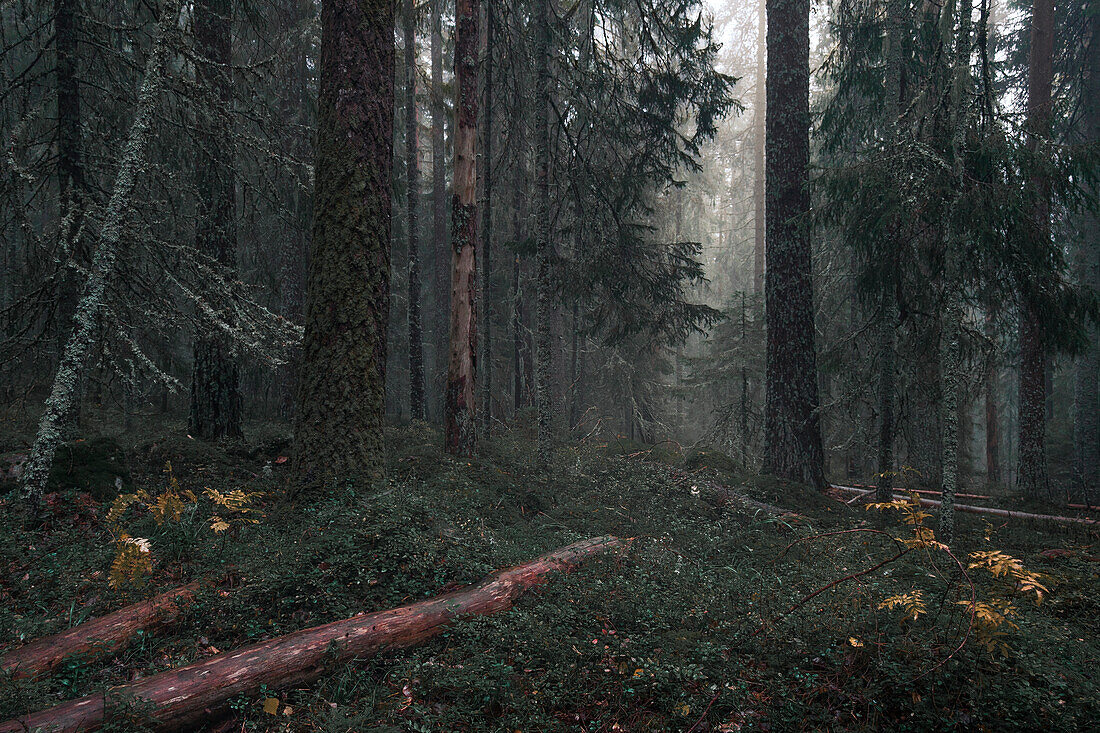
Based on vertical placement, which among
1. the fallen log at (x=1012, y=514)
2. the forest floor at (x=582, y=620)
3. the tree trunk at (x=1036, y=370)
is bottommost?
the fallen log at (x=1012, y=514)

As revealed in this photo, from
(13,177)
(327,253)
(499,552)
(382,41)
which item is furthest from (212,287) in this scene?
(499,552)

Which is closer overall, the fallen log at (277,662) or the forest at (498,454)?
the fallen log at (277,662)

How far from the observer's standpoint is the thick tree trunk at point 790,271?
9.80 m

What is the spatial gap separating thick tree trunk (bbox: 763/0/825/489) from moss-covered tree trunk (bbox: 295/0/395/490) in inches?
Result: 275

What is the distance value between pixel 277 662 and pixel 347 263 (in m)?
4.16

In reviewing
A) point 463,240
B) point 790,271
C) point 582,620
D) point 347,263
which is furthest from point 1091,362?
point 347,263

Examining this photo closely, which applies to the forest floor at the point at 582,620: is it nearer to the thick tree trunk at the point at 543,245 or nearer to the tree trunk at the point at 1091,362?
the thick tree trunk at the point at 543,245

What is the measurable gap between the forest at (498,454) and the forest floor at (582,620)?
30 mm

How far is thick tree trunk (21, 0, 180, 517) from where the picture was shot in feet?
18.9

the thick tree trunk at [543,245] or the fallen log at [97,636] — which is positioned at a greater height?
the thick tree trunk at [543,245]

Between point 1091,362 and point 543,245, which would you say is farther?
point 1091,362

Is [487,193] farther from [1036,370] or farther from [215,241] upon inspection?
[1036,370]

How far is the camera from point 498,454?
11.1m

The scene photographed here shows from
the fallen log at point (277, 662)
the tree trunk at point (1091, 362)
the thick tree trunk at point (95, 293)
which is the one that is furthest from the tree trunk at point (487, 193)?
the tree trunk at point (1091, 362)
